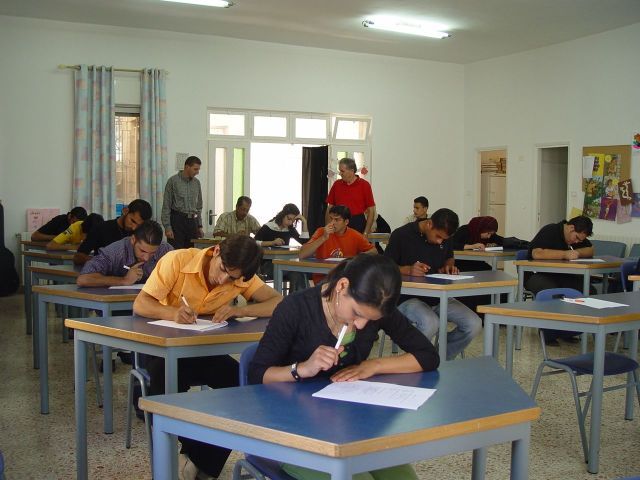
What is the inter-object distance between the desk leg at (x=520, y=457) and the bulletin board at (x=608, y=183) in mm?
8206

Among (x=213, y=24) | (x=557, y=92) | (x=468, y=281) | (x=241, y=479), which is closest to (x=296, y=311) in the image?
(x=241, y=479)

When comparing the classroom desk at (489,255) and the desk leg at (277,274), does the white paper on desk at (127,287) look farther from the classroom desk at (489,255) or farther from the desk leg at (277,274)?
the classroom desk at (489,255)

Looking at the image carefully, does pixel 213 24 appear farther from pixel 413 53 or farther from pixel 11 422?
pixel 11 422

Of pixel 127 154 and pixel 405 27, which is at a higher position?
pixel 405 27

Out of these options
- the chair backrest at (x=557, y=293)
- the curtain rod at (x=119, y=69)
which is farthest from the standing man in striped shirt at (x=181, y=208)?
the chair backrest at (x=557, y=293)

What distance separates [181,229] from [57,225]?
66.5 inches

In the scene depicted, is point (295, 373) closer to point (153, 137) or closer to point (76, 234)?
point (76, 234)

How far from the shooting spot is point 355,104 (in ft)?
38.1

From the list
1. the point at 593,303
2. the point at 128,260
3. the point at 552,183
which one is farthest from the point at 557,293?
the point at 552,183

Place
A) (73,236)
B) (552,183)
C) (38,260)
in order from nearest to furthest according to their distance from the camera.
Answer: (38,260)
(73,236)
(552,183)

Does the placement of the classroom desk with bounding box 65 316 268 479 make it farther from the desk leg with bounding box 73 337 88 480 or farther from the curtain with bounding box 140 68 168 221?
the curtain with bounding box 140 68 168 221

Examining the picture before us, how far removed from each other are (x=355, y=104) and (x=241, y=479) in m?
9.61

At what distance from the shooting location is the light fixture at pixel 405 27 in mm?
9586

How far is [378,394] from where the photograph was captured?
212 centimetres
